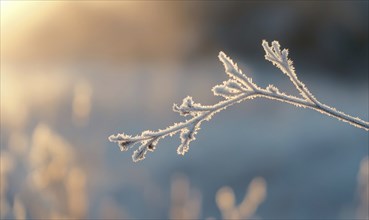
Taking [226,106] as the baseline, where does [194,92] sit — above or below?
above

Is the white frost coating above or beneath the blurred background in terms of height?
beneath

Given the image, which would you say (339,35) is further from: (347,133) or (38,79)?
(38,79)

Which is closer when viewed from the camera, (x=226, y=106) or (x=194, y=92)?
(x=226, y=106)

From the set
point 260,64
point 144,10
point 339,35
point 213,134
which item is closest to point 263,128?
point 213,134

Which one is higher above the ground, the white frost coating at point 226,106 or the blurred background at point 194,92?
the blurred background at point 194,92

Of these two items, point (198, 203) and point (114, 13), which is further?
point (114, 13)

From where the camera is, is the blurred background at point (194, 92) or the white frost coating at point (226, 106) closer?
the white frost coating at point (226, 106)

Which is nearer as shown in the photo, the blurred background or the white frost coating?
the white frost coating

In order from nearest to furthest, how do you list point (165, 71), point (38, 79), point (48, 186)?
point (48, 186) < point (38, 79) < point (165, 71)
